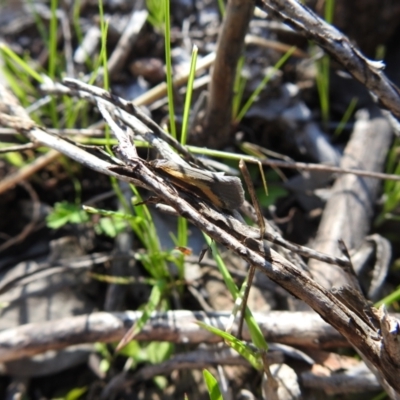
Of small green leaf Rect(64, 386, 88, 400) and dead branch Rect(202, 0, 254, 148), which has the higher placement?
dead branch Rect(202, 0, 254, 148)

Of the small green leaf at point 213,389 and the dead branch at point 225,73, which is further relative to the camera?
the dead branch at point 225,73

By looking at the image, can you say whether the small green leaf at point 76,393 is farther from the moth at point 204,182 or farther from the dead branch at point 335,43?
the dead branch at point 335,43

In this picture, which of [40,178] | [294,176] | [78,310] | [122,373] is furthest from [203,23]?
[122,373]

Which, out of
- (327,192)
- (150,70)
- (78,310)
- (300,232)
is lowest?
(78,310)

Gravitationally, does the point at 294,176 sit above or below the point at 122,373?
above

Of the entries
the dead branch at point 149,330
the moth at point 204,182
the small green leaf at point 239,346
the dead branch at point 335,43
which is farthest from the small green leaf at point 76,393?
the dead branch at point 335,43

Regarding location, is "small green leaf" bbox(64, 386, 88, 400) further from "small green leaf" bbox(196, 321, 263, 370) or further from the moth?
the moth

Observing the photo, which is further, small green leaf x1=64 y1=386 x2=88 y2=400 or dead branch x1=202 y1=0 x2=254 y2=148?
small green leaf x1=64 y1=386 x2=88 y2=400

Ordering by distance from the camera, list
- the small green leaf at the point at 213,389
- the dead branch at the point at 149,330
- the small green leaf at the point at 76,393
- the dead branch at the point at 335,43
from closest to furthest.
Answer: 1. the small green leaf at the point at 213,389
2. the dead branch at the point at 335,43
3. the dead branch at the point at 149,330
4. the small green leaf at the point at 76,393

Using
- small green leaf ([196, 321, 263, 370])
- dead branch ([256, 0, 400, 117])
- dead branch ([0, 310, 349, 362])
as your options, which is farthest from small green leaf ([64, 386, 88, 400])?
dead branch ([256, 0, 400, 117])

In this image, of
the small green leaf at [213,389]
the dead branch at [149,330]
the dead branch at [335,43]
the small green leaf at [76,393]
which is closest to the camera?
the small green leaf at [213,389]

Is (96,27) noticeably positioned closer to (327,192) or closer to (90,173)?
(90,173)
